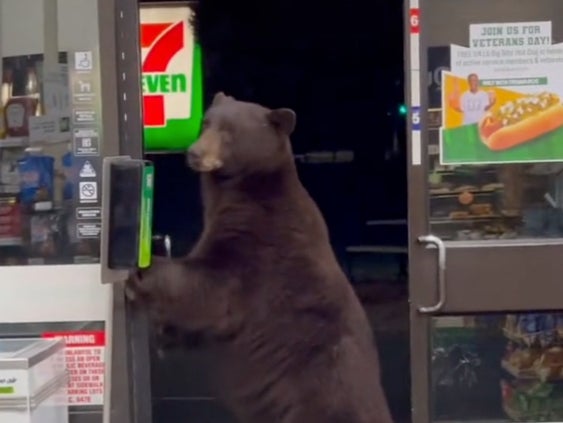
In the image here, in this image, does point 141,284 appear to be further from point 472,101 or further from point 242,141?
point 472,101

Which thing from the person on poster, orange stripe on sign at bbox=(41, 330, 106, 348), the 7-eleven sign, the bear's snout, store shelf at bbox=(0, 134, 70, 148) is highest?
the 7-eleven sign

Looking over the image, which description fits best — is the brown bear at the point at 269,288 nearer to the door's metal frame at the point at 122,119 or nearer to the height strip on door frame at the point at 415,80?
the door's metal frame at the point at 122,119

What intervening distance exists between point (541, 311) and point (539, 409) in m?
0.49

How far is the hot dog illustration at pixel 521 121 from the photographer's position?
185 inches

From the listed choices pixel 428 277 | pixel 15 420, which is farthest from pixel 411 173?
pixel 15 420

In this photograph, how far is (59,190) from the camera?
4.68 metres

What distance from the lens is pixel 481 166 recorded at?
474cm

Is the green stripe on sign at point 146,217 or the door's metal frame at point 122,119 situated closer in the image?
the green stripe on sign at point 146,217

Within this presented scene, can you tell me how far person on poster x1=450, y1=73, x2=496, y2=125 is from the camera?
4.69 m

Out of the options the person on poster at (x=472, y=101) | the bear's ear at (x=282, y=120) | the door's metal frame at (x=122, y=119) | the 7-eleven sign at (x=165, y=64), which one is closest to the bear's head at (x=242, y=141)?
the bear's ear at (x=282, y=120)

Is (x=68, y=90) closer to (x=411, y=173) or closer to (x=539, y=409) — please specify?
(x=411, y=173)

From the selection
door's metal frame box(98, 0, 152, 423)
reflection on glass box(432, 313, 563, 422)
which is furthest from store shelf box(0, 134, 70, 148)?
reflection on glass box(432, 313, 563, 422)

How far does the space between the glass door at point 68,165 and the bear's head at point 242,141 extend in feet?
0.95

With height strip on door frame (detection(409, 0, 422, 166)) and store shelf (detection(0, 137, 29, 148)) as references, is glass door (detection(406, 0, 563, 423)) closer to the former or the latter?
height strip on door frame (detection(409, 0, 422, 166))
